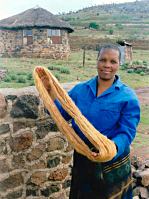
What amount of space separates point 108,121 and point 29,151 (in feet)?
4.31

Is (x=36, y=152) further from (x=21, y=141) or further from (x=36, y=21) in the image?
(x=36, y=21)

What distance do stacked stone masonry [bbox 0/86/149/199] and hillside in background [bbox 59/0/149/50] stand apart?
108 ft

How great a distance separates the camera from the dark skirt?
2.72 metres

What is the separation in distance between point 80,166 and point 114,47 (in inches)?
31.8

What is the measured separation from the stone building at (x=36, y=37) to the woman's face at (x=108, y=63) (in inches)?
997

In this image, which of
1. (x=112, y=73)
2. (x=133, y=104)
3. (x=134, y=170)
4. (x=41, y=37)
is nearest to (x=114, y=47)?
(x=112, y=73)

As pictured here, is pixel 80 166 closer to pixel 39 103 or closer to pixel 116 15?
pixel 39 103

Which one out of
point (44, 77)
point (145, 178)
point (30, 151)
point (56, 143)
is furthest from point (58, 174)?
point (44, 77)

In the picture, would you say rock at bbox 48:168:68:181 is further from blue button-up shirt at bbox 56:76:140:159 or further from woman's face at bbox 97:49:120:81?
woman's face at bbox 97:49:120:81

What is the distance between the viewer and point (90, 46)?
3766 cm

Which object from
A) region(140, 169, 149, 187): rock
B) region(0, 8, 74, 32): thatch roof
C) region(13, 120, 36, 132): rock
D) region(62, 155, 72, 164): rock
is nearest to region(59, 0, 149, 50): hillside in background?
region(0, 8, 74, 32): thatch roof

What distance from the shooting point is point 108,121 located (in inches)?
103

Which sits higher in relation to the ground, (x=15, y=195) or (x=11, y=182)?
(x=11, y=182)

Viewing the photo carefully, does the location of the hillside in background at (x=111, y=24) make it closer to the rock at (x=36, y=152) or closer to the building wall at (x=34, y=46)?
the building wall at (x=34, y=46)
